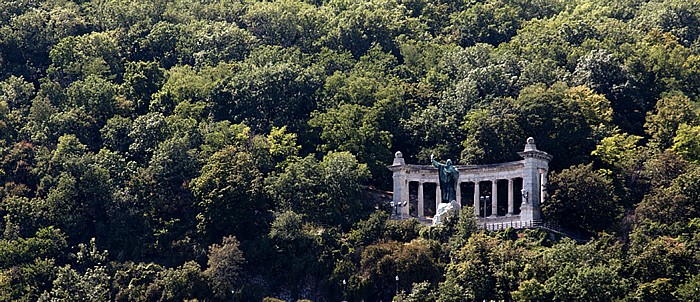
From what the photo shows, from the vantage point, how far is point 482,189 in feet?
410

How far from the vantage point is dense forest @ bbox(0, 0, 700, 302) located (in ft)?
372

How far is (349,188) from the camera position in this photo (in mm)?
121438

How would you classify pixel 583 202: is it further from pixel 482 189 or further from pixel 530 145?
pixel 482 189

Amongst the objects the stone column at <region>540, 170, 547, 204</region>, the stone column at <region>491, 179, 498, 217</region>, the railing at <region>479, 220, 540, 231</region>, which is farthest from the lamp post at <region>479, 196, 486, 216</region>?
the stone column at <region>540, 170, 547, 204</region>

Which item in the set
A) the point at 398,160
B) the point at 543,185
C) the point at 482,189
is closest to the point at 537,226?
the point at 543,185

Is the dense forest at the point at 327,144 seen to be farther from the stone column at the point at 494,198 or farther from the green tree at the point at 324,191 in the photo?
the stone column at the point at 494,198

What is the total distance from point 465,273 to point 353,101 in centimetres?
2474

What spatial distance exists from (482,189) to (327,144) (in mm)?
10374

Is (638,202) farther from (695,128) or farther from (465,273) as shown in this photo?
(465,273)

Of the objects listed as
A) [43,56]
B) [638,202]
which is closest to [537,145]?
[638,202]

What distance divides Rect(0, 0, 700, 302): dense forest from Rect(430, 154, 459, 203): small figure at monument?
11.0 ft

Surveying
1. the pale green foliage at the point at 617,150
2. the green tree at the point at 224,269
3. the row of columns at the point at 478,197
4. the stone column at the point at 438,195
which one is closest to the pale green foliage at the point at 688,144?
the pale green foliage at the point at 617,150

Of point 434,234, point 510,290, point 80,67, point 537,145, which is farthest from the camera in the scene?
point 80,67

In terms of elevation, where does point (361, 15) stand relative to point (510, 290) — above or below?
above
